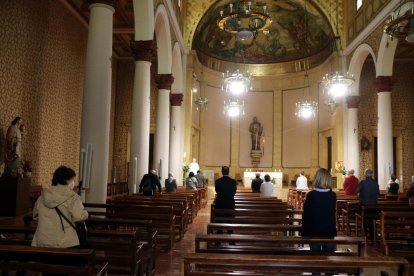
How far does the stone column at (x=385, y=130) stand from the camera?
15.3 metres

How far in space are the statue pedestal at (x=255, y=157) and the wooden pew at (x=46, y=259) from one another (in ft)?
71.8

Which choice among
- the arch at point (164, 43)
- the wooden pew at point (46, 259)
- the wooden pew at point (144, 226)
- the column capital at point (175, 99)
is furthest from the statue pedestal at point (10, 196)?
the column capital at point (175, 99)

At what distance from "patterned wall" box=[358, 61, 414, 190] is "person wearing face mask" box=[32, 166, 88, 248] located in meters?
17.9

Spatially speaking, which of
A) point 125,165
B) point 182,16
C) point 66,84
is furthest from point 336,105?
point 66,84

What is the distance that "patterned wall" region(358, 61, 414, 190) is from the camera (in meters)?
19.2

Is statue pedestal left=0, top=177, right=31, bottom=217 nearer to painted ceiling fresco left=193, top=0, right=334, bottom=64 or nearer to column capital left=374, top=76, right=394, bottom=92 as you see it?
column capital left=374, top=76, right=394, bottom=92

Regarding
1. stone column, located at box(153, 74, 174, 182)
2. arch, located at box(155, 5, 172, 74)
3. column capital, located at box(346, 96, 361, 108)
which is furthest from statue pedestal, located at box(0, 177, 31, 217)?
column capital, located at box(346, 96, 361, 108)

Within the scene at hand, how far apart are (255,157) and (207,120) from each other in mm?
3759

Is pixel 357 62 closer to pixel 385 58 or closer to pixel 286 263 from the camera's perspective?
pixel 385 58

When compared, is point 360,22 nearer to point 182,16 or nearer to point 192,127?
point 182,16

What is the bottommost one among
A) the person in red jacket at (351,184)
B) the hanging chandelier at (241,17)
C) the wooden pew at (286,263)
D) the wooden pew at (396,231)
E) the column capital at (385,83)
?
the wooden pew at (396,231)

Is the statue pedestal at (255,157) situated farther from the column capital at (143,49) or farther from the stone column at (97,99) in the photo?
the stone column at (97,99)

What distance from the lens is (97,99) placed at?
7.78 meters

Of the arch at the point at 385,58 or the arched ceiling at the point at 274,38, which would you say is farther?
the arched ceiling at the point at 274,38
